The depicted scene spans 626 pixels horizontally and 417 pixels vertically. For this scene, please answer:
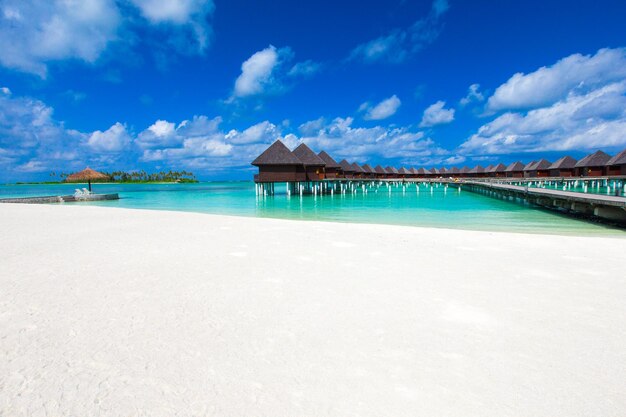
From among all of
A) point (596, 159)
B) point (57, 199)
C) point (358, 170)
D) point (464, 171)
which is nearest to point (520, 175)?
point (464, 171)

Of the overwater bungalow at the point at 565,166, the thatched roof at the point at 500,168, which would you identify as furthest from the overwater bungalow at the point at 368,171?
the overwater bungalow at the point at 565,166

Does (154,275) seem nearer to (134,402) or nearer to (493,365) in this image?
(134,402)

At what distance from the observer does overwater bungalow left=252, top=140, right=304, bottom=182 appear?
27.8 meters

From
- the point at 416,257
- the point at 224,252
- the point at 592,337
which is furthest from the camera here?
the point at 224,252

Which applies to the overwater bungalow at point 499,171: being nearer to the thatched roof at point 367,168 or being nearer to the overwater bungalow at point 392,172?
the overwater bungalow at point 392,172

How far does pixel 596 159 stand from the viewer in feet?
127

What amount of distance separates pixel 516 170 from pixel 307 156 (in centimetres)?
3700

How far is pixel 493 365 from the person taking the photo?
2279 millimetres

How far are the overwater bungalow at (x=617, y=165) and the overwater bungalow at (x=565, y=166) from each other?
5241 millimetres

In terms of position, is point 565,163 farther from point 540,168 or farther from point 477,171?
point 477,171

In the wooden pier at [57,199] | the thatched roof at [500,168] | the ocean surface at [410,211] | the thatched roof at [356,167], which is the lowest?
the ocean surface at [410,211]

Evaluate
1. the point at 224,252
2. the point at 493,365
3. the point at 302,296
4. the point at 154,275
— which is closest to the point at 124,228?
the point at 224,252

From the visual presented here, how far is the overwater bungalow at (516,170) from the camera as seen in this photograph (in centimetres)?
5175

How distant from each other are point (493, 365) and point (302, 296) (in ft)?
6.25
